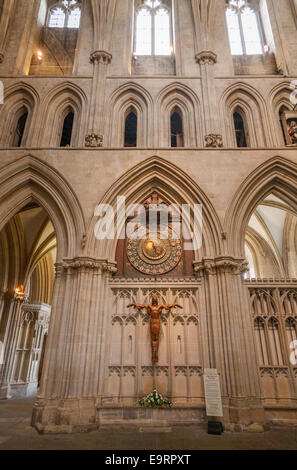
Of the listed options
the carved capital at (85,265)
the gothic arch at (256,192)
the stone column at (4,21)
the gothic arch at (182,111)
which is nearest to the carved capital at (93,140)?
the gothic arch at (182,111)

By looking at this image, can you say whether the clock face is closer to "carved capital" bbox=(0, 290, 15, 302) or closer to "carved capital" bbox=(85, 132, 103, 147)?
"carved capital" bbox=(85, 132, 103, 147)

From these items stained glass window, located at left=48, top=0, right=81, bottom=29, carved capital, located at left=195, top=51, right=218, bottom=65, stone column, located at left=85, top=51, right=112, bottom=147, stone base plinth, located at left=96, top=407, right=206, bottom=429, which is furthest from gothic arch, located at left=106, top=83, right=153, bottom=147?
stone base plinth, located at left=96, top=407, right=206, bottom=429

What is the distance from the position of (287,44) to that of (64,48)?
9788 millimetres

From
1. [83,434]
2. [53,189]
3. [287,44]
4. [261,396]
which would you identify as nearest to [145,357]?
[83,434]

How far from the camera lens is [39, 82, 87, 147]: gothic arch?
9312 mm

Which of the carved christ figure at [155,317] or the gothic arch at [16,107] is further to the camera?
the gothic arch at [16,107]

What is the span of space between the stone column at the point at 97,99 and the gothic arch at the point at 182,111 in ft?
6.50

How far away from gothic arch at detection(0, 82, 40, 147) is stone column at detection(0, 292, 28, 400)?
250 inches

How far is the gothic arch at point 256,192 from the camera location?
7.82 metres

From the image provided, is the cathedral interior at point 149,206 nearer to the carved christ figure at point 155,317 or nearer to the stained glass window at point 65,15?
the carved christ figure at point 155,317

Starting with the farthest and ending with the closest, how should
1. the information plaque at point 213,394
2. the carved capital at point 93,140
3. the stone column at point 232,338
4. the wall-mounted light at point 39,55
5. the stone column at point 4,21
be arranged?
the wall-mounted light at point 39,55 → the stone column at point 4,21 → the carved capital at point 93,140 → the stone column at point 232,338 → the information plaque at point 213,394

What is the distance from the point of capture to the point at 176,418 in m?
6.38

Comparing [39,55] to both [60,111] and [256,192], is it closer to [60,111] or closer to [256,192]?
[60,111]
